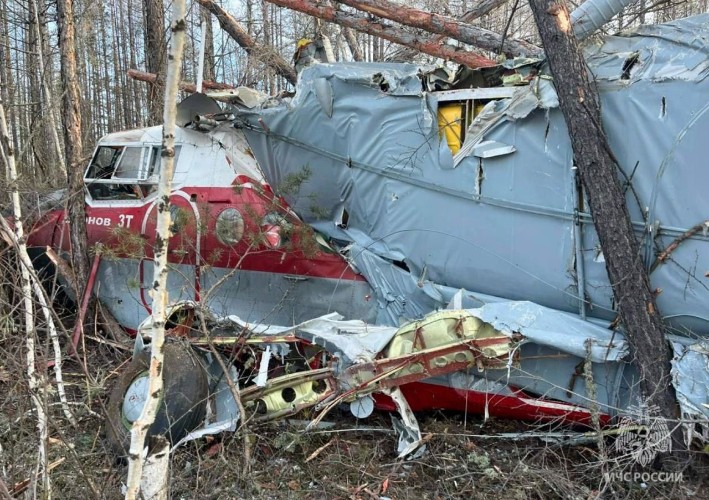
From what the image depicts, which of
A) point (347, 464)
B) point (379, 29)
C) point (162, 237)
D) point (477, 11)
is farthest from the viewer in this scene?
point (477, 11)

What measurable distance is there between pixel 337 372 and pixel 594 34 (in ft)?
11.7

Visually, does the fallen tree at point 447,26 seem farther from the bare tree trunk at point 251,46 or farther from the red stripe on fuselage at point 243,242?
Result: the bare tree trunk at point 251,46

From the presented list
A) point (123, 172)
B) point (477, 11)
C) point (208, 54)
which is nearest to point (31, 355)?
point (123, 172)

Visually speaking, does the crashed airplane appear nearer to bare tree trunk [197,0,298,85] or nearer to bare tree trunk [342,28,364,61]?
bare tree trunk [197,0,298,85]

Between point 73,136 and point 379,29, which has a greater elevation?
point 379,29

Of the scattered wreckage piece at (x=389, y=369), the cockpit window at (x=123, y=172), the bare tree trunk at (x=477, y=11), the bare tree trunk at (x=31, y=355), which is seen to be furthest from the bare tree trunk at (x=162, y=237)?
the bare tree trunk at (x=477, y=11)

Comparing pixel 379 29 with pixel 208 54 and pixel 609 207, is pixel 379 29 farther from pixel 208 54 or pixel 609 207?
pixel 208 54

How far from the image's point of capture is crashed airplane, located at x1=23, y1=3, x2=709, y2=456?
12.0 ft

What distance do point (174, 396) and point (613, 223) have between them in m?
3.47

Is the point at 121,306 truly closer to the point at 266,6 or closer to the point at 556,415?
the point at 556,415

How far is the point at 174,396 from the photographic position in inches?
159

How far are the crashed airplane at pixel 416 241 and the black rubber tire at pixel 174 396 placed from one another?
2 centimetres

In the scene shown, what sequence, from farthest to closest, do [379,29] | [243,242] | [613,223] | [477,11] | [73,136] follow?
[477,11], [379,29], [73,136], [243,242], [613,223]

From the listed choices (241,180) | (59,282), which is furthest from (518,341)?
(59,282)
